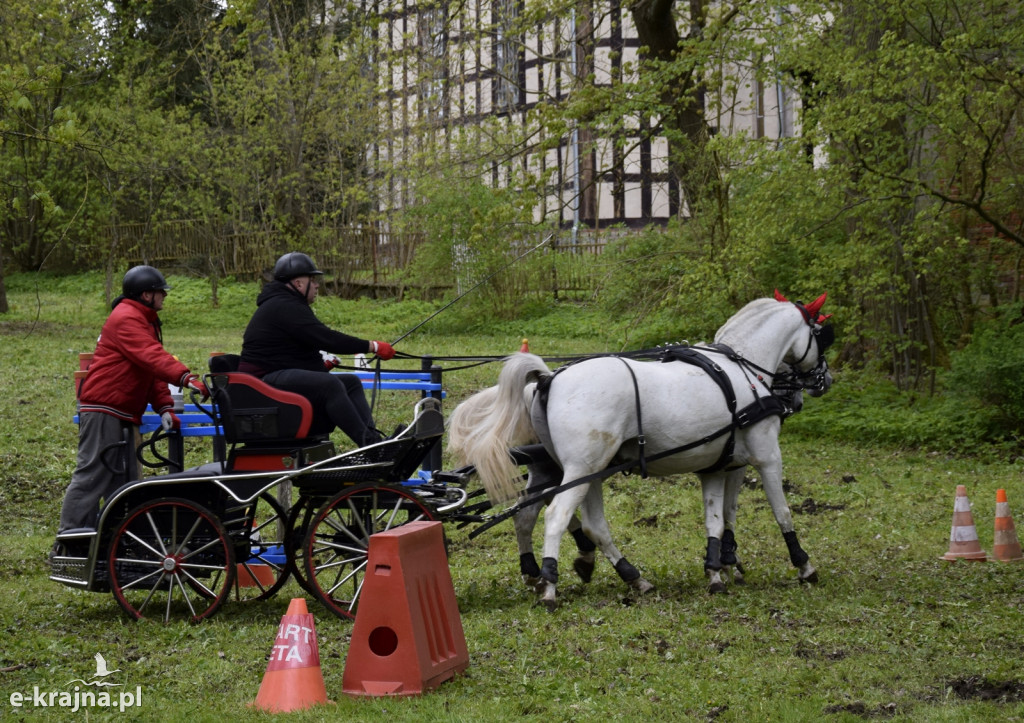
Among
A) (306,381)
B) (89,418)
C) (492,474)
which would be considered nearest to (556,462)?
(492,474)

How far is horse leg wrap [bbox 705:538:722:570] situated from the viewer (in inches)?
296

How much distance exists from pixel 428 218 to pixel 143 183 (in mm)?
10826

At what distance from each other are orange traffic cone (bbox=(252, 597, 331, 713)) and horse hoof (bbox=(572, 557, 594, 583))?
2849 mm

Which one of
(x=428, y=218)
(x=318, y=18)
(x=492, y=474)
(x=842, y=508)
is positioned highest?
(x=318, y=18)

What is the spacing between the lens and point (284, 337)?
24.2ft

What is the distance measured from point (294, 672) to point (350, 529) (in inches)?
77.5

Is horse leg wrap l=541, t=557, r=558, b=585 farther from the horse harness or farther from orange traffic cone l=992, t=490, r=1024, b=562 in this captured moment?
orange traffic cone l=992, t=490, r=1024, b=562

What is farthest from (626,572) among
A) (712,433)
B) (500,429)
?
(500,429)

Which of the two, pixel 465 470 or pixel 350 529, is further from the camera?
pixel 465 470

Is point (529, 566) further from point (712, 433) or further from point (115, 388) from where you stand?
point (115, 388)

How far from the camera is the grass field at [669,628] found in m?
5.17

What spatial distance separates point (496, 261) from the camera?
2420 cm

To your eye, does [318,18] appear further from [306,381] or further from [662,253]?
[306,381]

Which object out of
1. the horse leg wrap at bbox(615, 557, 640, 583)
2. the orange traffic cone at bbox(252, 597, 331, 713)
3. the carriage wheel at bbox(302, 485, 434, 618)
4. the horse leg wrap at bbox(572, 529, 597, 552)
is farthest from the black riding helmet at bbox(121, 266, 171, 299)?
the horse leg wrap at bbox(615, 557, 640, 583)
